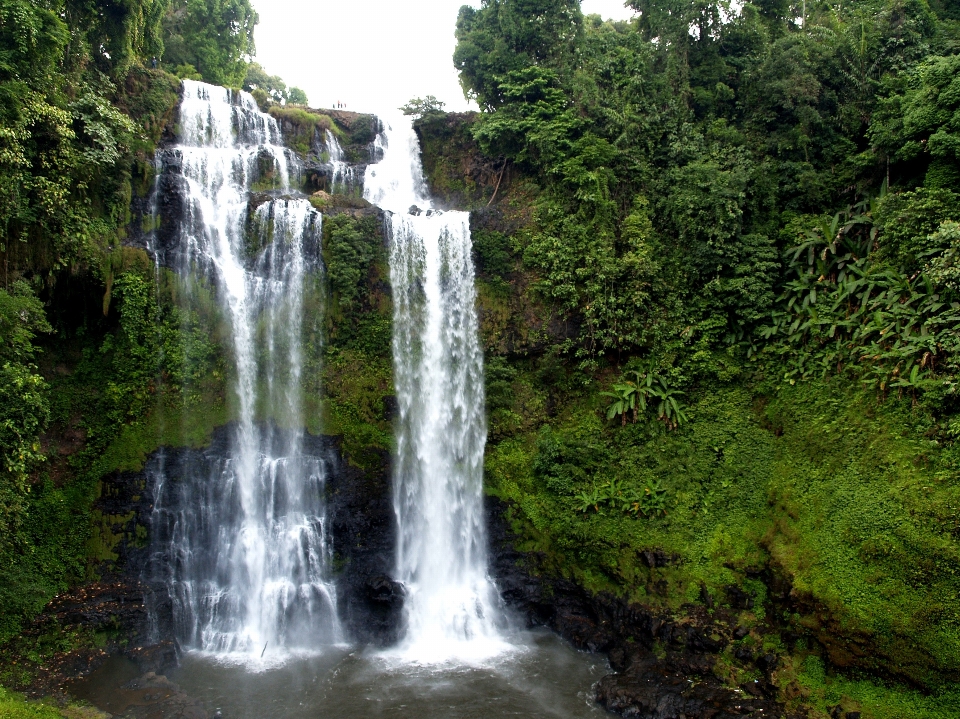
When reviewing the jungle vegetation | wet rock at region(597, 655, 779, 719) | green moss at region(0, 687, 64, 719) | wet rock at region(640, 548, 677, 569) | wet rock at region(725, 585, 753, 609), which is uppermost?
the jungle vegetation

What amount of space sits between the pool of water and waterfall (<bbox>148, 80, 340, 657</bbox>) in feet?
3.21

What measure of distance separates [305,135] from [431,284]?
343 inches

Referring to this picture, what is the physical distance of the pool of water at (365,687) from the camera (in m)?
11.5

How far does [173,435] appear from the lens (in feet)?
50.0

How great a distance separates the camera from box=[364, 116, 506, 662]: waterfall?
14.7 meters

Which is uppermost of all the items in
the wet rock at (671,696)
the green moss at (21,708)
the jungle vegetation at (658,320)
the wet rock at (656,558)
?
the jungle vegetation at (658,320)

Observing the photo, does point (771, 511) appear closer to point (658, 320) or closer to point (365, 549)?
point (658, 320)

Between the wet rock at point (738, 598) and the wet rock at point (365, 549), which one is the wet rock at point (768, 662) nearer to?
the wet rock at point (738, 598)

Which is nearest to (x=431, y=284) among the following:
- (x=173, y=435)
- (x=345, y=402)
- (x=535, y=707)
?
(x=345, y=402)

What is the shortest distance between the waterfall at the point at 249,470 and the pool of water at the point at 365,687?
0.98 meters

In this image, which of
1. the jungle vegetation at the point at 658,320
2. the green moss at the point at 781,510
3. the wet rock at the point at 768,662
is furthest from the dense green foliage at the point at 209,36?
the wet rock at the point at 768,662

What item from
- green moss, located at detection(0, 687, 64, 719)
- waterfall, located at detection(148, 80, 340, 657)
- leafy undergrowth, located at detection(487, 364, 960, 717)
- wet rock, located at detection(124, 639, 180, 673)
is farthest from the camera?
waterfall, located at detection(148, 80, 340, 657)

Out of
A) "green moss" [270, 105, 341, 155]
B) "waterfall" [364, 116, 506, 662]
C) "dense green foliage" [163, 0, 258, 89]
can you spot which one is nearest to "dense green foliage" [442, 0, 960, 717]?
"waterfall" [364, 116, 506, 662]

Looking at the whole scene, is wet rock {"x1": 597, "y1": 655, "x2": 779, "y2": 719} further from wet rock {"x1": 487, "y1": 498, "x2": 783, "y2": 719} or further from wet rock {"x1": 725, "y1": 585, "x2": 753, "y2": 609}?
wet rock {"x1": 725, "y1": 585, "x2": 753, "y2": 609}
